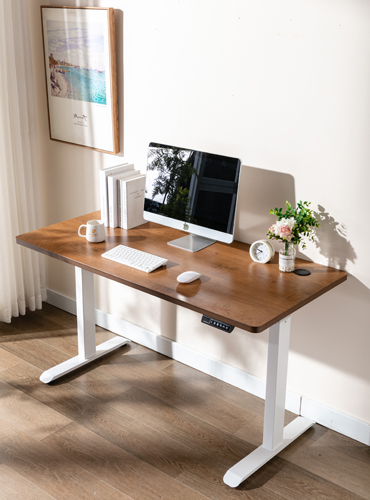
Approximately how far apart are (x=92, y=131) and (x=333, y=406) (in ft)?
6.11

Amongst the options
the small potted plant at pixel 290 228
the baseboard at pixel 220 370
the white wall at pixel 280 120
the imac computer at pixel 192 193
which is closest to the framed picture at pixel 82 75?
the white wall at pixel 280 120

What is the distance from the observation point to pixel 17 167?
3369 millimetres

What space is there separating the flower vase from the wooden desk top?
3cm

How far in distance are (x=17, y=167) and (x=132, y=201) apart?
961mm

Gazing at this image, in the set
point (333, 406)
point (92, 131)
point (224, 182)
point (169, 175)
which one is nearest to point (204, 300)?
point (224, 182)

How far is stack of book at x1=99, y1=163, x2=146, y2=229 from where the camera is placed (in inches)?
109

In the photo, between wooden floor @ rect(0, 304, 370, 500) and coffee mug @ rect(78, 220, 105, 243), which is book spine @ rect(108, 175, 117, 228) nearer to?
coffee mug @ rect(78, 220, 105, 243)

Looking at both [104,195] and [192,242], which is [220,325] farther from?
[104,195]

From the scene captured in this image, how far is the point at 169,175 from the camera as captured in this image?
2.63 metres

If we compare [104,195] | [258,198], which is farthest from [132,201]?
[258,198]

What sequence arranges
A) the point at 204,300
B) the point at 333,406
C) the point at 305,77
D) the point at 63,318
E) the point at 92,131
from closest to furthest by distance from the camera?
the point at 204,300 < the point at 305,77 < the point at 333,406 < the point at 92,131 < the point at 63,318

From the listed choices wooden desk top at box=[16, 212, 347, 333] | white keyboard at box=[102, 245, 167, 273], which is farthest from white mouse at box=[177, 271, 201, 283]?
white keyboard at box=[102, 245, 167, 273]

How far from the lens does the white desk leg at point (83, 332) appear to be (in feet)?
9.59

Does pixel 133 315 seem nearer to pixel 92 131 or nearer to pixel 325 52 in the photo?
pixel 92 131
